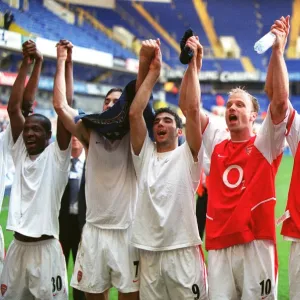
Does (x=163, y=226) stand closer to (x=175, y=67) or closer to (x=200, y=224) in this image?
(x=200, y=224)

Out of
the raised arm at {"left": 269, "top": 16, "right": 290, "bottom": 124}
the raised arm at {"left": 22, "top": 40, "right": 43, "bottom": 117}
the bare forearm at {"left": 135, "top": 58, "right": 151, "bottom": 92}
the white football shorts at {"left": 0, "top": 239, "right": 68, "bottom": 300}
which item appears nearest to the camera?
the raised arm at {"left": 269, "top": 16, "right": 290, "bottom": 124}

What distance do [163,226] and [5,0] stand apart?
4.32 metres

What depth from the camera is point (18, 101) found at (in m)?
3.31

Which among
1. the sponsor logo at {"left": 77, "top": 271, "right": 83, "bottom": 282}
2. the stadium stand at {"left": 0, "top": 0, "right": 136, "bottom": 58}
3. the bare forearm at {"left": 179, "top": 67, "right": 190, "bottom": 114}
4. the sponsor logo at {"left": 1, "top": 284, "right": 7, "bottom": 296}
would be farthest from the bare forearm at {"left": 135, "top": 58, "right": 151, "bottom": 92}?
the stadium stand at {"left": 0, "top": 0, "right": 136, "bottom": 58}

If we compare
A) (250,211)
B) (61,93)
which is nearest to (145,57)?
(61,93)

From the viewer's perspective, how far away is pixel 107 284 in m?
3.01

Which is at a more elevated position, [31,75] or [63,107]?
[31,75]

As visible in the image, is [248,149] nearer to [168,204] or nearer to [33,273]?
[168,204]

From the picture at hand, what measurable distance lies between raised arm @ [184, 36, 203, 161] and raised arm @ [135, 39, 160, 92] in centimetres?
22

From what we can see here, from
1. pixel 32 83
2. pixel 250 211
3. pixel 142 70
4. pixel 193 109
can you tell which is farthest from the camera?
pixel 32 83

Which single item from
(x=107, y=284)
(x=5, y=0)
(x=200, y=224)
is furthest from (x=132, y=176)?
(x=5, y=0)

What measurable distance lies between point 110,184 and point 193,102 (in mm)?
743

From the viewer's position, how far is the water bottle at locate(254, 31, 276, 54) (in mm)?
2463

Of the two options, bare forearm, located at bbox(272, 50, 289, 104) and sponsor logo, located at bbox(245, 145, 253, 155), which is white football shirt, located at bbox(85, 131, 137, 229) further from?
bare forearm, located at bbox(272, 50, 289, 104)
